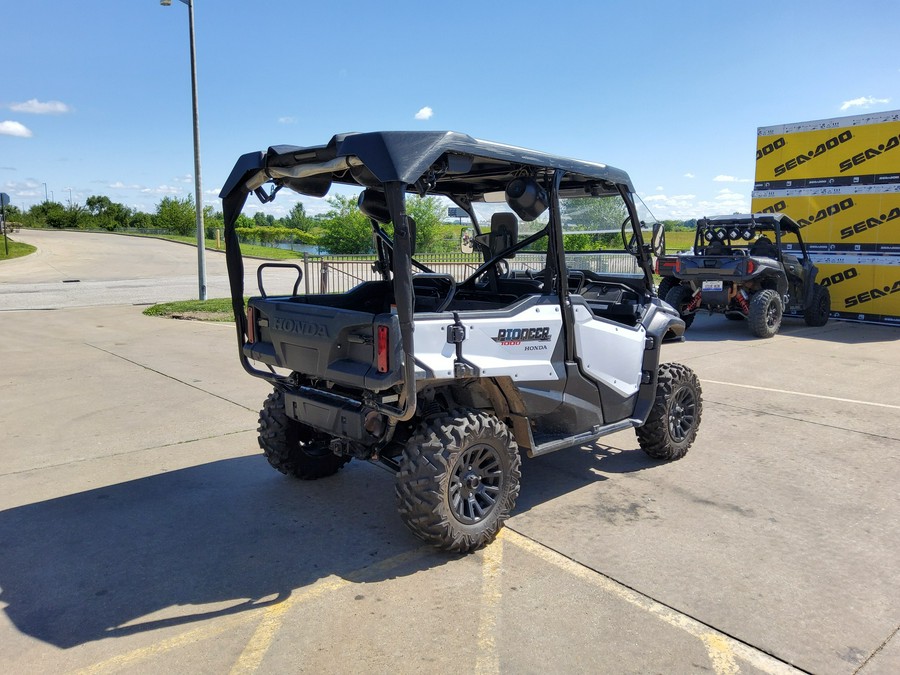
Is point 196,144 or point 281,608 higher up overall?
point 196,144

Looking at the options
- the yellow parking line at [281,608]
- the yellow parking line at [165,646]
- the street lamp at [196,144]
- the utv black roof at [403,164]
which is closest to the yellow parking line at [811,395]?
the utv black roof at [403,164]

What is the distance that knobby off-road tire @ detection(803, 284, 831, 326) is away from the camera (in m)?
13.2

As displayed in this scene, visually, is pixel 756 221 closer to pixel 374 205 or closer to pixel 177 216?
pixel 374 205

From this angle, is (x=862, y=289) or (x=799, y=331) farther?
(x=862, y=289)

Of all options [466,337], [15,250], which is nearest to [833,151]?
[466,337]

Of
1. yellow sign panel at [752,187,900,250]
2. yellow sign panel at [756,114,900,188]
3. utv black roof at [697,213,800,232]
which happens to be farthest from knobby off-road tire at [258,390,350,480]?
yellow sign panel at [756,114,900,188]

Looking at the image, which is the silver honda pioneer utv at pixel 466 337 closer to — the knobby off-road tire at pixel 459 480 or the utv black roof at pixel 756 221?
the knobby off-road tire at pixel 459 480

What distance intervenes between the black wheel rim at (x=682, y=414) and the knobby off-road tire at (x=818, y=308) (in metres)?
9.27

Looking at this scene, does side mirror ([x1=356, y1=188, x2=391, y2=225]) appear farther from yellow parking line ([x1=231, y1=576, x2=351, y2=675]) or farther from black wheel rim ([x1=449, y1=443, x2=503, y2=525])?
yellow parking line ([x1=231, y1=576, x2=351, y2=675])

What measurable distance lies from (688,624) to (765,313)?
9471mm

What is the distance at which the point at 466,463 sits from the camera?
12.3 feet

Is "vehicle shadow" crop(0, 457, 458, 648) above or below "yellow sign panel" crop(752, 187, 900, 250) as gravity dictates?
below

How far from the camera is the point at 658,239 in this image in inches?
195

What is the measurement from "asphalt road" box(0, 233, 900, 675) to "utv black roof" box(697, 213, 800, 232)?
6.05 meters
